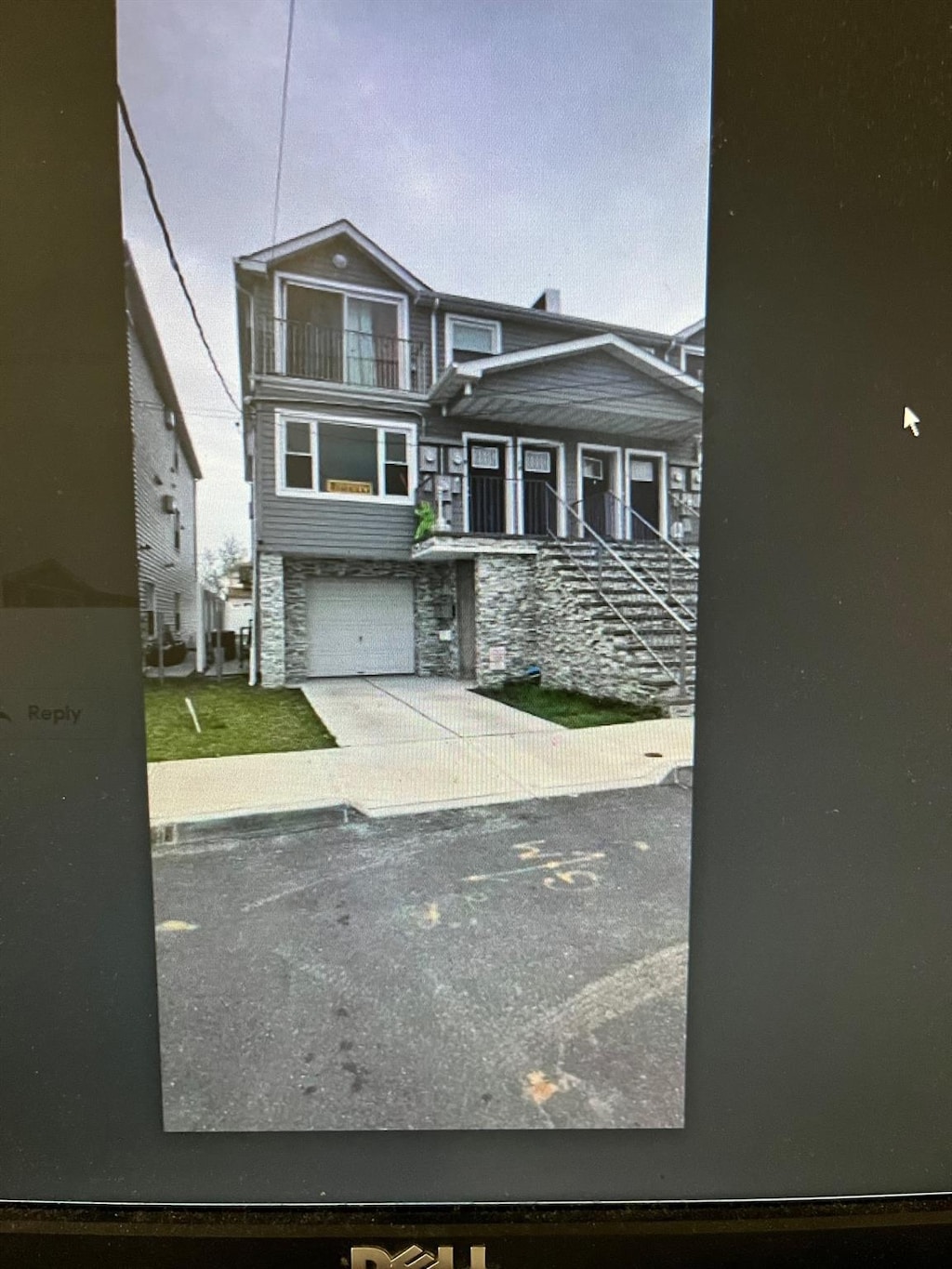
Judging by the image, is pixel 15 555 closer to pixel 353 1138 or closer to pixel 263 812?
pixel 263 812

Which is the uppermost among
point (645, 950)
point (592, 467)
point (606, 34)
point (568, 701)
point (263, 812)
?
point (606, 34)

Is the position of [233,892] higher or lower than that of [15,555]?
lower

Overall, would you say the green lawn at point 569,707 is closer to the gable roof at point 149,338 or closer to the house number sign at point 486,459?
the house number sign at point 486,459

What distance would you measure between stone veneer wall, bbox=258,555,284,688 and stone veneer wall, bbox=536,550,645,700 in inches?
15.0

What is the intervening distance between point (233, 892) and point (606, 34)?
1128mm

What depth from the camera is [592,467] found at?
77cm

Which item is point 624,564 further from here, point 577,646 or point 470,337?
point 470,337

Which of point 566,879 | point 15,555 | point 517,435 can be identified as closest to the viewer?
point 15,555

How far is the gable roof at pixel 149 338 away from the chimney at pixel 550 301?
0.47 meters

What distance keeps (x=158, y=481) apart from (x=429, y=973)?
0.67m

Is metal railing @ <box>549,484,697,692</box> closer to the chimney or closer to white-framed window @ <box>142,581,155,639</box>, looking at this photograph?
the chimney

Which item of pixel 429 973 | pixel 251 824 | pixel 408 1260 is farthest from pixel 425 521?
pixel 408 1260

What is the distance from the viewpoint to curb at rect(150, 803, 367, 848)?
1.97 feet

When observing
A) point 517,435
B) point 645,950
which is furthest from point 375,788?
point 517,435
